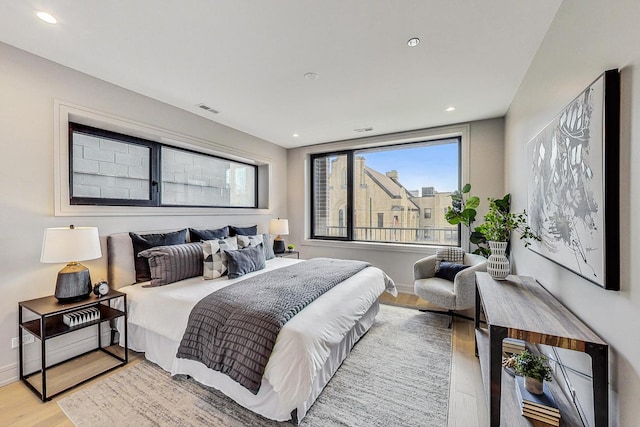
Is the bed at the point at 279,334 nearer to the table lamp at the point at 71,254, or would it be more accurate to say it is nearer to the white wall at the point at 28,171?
the table lamp at the point at 71,254

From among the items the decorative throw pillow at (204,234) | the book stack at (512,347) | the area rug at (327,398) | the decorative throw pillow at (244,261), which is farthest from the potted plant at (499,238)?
the decorative throw pillow at (204,234)

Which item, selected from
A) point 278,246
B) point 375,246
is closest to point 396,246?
point 375,246

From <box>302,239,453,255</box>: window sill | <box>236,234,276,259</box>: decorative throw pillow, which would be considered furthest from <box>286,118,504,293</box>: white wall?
<box>236,234,276,259</box>: decorative throw pillow

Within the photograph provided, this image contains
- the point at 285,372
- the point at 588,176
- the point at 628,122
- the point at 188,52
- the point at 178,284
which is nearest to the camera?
the point at 628,122

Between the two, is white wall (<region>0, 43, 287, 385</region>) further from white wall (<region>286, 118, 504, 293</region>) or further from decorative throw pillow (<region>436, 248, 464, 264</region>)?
decorative throw pillow (<region>436, 248, 464, 264</region>)

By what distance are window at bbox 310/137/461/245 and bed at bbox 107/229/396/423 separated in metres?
1.66

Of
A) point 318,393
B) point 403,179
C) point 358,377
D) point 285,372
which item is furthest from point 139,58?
point 403,179

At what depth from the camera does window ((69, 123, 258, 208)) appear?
2.62 m

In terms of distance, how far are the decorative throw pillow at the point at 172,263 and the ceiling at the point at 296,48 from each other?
5.47ft

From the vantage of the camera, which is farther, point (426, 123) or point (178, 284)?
point (426, 123)

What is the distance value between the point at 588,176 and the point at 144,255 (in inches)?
131

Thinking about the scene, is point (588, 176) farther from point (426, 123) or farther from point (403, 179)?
point (403, 179)

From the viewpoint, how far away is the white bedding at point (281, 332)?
159cm

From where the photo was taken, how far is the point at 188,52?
84.1 inches
